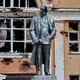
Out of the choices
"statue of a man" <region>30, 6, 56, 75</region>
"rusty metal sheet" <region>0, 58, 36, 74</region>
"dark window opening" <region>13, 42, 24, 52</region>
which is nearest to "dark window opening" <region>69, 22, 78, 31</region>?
"dark window opening" <region>13, 42, 24, 52</region>

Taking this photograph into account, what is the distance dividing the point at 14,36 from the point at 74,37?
7.75 ft

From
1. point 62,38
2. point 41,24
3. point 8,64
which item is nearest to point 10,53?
point 8,64

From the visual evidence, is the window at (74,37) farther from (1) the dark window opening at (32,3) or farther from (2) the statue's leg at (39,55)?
(2) the statue's leg at (39,55)

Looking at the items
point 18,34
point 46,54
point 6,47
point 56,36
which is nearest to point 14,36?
point 18,34

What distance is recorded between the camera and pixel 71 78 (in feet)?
70.0

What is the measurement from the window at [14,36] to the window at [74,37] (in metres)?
1.63

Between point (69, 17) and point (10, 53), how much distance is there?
2.70m

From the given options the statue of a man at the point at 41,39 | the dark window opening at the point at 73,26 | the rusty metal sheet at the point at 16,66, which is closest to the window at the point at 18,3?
the dark window opening at the point at 73,26

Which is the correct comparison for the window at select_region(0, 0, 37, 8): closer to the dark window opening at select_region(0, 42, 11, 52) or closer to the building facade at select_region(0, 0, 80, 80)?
the building facade at select_region(0, 0, 80, 80)

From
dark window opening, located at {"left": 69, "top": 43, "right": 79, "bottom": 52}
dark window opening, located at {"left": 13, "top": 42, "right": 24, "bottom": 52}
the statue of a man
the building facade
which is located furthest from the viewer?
dark window opening, located at {"left": 69, "top": 43, "right": 79, "bottom": 52}

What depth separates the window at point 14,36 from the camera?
21.3m

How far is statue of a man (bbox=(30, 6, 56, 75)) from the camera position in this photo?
14.7 meters

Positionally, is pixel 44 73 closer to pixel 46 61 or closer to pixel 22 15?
pixel 46 61

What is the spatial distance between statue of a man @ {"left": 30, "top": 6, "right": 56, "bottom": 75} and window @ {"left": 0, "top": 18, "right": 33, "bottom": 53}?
645cm
